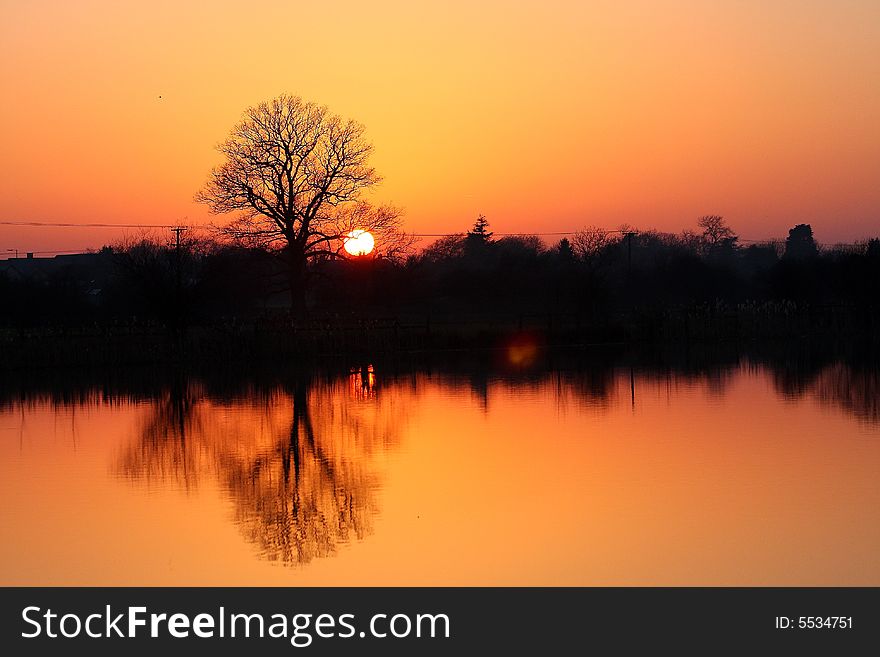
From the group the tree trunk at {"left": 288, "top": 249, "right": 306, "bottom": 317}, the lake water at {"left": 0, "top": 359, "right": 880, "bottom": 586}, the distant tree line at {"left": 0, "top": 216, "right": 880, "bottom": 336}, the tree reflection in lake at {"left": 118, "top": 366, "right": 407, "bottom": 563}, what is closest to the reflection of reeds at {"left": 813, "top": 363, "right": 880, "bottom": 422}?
the lake water at {"left": 0, "top": 359, "right": 880, "bottom": 586}

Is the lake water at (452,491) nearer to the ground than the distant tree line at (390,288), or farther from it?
nearer to the ground

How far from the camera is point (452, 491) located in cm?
1313

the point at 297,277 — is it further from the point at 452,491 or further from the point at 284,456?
the point at 452,491

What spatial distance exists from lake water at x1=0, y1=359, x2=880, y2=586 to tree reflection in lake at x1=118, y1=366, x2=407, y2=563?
2.0 inches

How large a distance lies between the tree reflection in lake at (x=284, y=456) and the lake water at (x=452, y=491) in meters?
0.05

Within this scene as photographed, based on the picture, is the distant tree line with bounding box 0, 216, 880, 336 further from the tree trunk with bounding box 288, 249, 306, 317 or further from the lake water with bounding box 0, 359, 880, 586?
the lake water with bounding box 0, 359, 880, 586

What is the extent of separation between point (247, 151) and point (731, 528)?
1911 inches

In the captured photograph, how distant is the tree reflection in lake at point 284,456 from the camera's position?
11328 millimetres

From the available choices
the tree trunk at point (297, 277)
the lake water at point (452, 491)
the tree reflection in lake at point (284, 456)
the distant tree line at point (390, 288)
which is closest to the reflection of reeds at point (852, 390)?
the lake water at point (452, 491)

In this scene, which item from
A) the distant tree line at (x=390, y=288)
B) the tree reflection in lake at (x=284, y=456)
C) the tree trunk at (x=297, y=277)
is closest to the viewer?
the tree reflection in lake at (x=284, y=456)

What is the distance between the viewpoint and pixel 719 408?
2134cm

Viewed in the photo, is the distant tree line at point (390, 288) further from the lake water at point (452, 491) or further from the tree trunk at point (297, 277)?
the lake water at point (452, 491)
